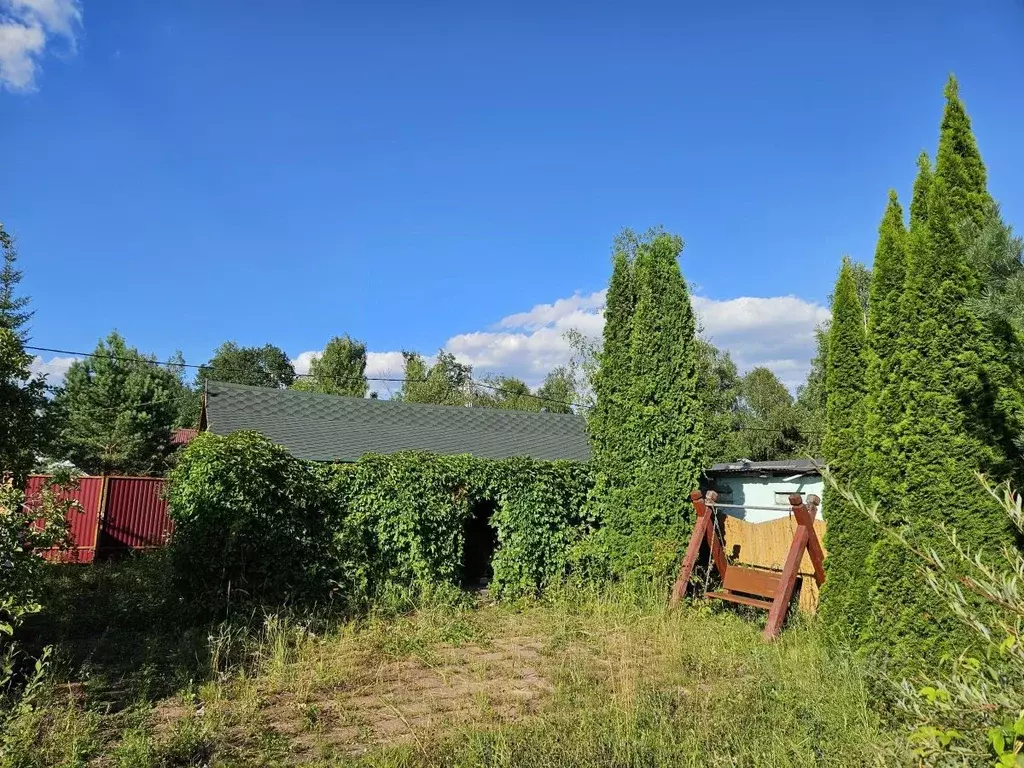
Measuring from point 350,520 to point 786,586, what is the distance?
555 cm

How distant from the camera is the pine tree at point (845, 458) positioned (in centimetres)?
646

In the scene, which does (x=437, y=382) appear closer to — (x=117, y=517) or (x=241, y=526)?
(x=117, y=517)

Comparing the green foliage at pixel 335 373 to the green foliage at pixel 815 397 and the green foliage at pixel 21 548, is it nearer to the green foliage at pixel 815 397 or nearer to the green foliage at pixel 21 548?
the green foliage at pixel 815 397

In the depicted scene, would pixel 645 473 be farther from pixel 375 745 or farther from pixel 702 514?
pixel 375 745

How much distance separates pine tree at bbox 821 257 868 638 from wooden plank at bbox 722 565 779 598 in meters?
1.15

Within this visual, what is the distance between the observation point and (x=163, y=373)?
2788 centimetres

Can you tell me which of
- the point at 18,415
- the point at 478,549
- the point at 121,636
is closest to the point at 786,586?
the point at 478,549

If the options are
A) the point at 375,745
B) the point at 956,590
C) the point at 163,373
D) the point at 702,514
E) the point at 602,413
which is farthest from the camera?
the point at 163,373

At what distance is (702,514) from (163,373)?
26.0 metres

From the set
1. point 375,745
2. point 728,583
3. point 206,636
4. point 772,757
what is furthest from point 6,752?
point 728,583

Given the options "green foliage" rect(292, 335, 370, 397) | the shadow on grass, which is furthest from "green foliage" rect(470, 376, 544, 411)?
the shadow on grass

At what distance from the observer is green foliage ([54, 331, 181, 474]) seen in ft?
72.6

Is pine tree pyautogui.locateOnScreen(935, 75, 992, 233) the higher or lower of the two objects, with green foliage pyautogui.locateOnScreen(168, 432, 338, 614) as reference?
higher

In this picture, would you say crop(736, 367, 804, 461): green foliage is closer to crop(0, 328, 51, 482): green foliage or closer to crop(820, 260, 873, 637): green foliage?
crop(820, 260, 873, 637): green foliage
